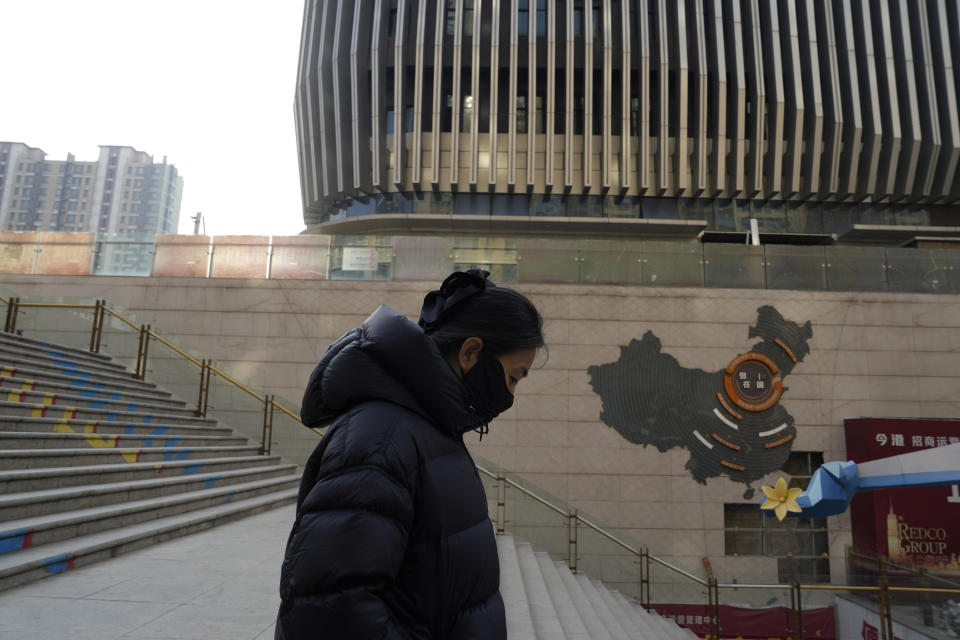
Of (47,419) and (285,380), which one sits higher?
(285,380)

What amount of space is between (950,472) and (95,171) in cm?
10802

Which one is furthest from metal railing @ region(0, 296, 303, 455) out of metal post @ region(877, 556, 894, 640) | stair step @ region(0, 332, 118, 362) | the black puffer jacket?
the black puffer jacket

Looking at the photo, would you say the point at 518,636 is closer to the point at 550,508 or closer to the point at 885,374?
the point at 550,508

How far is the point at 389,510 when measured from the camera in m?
1.10

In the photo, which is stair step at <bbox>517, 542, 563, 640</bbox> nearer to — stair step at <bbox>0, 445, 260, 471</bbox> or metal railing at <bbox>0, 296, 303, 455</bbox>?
metal railing at <bbox>0, 296, 303, 455</bbox>

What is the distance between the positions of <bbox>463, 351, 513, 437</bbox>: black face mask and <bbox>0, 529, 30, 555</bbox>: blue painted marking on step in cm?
461

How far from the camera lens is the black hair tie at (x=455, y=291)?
139cm

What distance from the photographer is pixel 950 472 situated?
279 inches

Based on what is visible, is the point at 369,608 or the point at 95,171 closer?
the point at 369,608

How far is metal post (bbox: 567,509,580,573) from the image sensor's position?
10.7 m

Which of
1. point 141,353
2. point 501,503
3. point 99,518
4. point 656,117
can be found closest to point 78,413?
point 99,518

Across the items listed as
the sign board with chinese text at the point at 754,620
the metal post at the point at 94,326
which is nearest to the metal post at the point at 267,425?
the metal post at the point at 94,326

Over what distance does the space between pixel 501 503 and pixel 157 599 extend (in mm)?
6688

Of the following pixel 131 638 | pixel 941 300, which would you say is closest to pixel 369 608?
pixel 131 638
